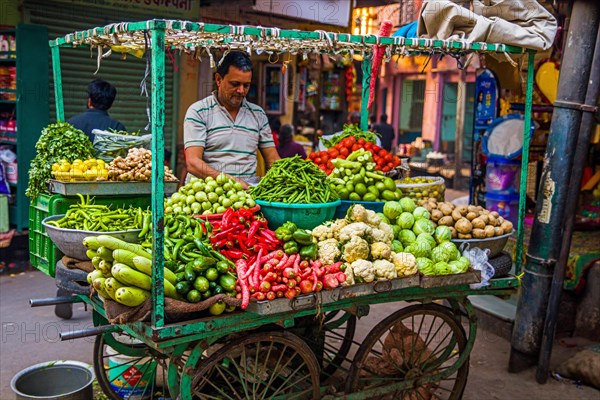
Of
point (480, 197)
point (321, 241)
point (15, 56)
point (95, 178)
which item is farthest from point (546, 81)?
point (15, 56)

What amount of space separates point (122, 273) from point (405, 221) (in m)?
1.83

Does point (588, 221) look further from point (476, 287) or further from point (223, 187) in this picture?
point (223, 187)

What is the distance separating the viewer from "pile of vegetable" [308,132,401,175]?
14.5 feet

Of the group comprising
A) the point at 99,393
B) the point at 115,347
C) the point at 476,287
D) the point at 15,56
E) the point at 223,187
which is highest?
the point at 15,56

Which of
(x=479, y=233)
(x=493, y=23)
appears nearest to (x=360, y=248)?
(x=479, y=233)

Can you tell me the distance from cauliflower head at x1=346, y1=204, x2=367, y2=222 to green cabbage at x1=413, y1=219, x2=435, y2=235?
0.41m

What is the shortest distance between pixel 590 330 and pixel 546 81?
9.21ft

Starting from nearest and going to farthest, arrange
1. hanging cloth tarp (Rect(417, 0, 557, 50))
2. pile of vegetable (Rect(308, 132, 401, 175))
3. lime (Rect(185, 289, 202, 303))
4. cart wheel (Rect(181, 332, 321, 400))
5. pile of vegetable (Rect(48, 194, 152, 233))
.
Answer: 1. lime (Rect(185, 289, 202, 303))
2. cart wheel (Rect(181, 332, 321, 400))
3. pile of vegetable (Rect(48, 194, 152, 233))
4. hanging cloth tarp (Rect(417, 0, 557, 50))
5. pile of vegetable (Rect(308, 132, 401, 175))

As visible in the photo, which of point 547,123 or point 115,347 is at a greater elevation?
point 547,123

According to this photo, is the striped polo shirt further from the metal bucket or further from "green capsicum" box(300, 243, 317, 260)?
the metal bucket

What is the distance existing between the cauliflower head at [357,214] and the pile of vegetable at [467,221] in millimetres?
683

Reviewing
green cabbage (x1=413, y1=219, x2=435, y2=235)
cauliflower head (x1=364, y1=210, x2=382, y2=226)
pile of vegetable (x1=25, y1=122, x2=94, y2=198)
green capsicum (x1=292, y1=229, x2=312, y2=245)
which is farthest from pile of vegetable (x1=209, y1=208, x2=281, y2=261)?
pile of vegetable (x1=25, y1=122, x2=94, y2=198)

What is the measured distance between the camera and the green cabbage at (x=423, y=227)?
3.77 meters

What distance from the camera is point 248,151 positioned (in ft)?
15.3
